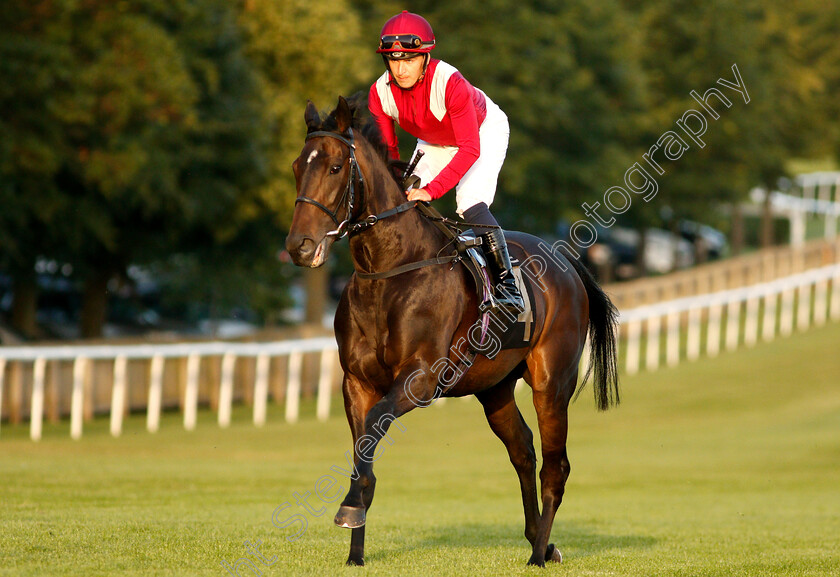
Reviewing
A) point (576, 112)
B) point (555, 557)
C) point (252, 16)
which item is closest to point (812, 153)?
point (576, 112)

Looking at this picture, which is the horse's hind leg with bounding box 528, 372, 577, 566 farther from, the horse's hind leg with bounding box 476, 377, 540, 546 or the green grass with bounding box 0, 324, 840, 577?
the green grass with bounding box 0, 324, 840, 577

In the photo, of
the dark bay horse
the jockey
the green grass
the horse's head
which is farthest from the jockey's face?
the green grass

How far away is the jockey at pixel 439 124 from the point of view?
6.80 m

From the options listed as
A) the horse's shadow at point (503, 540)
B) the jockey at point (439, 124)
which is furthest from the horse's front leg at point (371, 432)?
the jockey at point (439, 124)

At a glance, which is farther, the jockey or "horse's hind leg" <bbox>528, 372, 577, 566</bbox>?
"horse's hind leg" <bbox>528, 372, 577, 566</bbox>

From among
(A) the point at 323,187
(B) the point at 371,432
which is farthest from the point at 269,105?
(B) the point at 371,432

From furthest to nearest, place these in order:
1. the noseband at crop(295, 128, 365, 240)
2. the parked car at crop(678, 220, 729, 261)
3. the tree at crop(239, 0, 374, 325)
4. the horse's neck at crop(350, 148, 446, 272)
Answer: the parked car at crop(678, 220, 729, 261)
the tree at crop(239, 0, 374, 325)
the horse's neck at crop(350, 148, 446, 272)
the noseband at crop(295, 128, 365, 240)

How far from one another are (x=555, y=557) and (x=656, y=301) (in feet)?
67.5

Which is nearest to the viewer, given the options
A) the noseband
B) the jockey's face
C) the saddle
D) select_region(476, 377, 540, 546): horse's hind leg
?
the noseband

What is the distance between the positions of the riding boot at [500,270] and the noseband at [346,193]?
94 cm

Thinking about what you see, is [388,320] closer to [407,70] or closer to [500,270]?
[500,270]

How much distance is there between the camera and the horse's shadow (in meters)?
7.53

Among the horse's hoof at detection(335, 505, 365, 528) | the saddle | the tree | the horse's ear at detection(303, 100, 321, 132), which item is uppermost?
the tree

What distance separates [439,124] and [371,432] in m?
1.83
